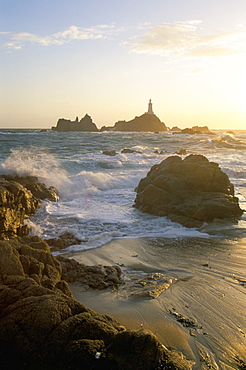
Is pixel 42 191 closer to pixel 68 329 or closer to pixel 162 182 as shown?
pixel 162 182

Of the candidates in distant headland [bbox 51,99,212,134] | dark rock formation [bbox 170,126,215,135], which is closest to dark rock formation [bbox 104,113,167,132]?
distant headland [bbox 51,99,212,134]

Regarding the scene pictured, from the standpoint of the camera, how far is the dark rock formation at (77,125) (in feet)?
311

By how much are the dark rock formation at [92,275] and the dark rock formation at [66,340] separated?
175cm

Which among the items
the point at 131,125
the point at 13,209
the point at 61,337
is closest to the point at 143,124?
the point at 131,125

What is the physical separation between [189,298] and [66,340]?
2297mm

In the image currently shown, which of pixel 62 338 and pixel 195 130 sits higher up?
pixel 195 130

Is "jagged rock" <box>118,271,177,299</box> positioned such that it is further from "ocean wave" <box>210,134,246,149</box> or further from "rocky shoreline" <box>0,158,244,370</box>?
"ocean wave" <box>210,134,246,149</box>

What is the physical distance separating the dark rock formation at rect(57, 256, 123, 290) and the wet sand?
0.47 ft

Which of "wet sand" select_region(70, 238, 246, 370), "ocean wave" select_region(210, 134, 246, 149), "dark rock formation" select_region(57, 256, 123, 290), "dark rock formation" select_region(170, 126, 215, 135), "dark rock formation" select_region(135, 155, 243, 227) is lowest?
"wet sand" select_region(70, 238, 246, 370)

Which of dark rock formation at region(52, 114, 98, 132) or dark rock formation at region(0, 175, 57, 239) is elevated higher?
dark rock formation at region(52, 114, 98, 132)

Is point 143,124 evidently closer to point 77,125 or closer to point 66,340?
point 77,125

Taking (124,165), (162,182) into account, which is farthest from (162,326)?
(124,165)

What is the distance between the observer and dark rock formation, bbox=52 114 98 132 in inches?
3735

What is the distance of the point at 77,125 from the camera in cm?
9506
